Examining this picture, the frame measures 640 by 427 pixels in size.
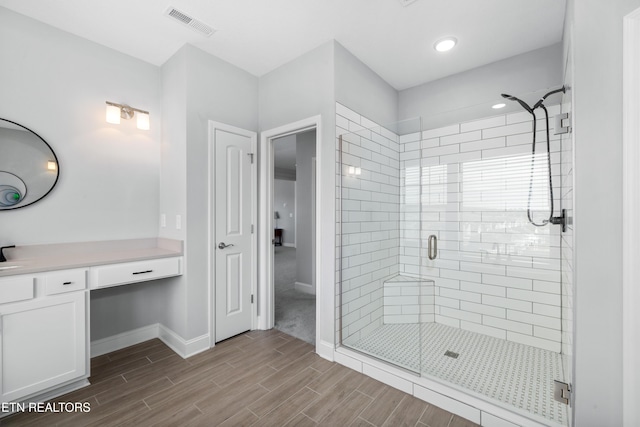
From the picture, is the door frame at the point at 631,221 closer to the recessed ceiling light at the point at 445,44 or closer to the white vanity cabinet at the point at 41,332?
the recessed ceiling light at the point at 445,44

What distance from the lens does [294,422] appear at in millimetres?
1663

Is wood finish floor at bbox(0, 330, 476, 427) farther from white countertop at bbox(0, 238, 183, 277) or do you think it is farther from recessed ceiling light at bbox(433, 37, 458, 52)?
recessed ceiling light at bbox(433, 37, 458, 52)

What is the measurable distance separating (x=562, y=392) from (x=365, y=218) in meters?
1.71

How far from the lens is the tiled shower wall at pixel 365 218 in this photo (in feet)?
8.18

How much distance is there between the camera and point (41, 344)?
5.80 feet

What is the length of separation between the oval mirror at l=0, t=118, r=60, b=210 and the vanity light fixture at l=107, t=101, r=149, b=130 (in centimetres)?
52

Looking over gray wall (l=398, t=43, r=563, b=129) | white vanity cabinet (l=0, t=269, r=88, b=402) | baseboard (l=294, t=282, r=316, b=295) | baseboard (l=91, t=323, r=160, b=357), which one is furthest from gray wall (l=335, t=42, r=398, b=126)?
baseboard (l=91, t=323, r=160, b=357)

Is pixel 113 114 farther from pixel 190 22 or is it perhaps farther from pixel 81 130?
pixel 190 22

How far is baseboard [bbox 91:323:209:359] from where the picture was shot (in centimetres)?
244

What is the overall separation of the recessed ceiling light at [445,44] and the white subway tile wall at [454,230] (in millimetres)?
737

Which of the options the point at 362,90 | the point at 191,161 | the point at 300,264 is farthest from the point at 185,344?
the point at 362,90

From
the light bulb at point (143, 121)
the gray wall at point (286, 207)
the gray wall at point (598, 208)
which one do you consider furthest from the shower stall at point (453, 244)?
the gray wall at point (286, 207)

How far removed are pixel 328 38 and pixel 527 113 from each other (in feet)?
6.07

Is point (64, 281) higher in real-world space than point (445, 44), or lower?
lower
